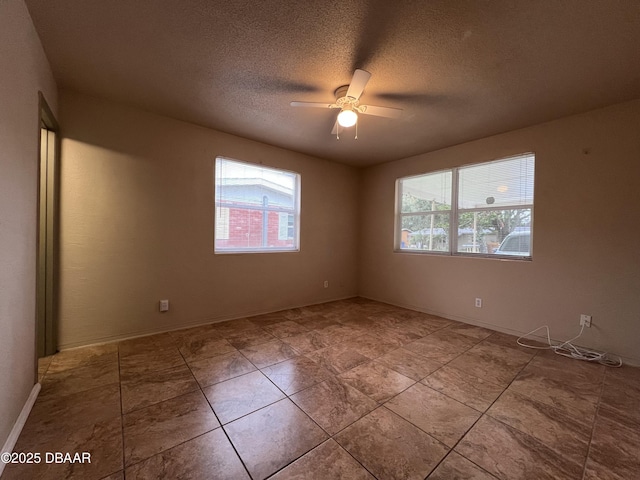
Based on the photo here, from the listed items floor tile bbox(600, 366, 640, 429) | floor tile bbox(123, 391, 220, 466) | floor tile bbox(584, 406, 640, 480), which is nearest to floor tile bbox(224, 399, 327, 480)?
floor tile bbox(123, 391, 220, 466)

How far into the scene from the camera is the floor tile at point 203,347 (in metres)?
2.42

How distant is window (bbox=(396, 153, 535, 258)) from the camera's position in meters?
3.07

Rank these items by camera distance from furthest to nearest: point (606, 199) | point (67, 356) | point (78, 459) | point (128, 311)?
1. point (128, 311)
2. point (606, 199)
3. point (67, 356)
4. point (78, 459)

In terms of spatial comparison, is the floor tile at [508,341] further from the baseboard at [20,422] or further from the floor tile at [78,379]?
the baseboard at [20,422]

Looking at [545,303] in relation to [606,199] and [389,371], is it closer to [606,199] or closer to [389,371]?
[606,199]

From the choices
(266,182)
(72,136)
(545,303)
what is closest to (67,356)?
(72,136)

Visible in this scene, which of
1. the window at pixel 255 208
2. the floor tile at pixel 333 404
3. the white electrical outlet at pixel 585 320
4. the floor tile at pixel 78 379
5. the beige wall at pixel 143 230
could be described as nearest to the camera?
the floor tile at pixel 333 404

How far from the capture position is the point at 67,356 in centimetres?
235

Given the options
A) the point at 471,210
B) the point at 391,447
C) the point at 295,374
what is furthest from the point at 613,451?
the point at 471,210

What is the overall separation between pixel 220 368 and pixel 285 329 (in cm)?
105

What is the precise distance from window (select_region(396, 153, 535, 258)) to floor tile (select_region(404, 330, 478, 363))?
121 centimetres

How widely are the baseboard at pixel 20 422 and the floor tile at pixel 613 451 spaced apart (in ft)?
A: 9.49

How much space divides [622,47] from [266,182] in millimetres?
3520

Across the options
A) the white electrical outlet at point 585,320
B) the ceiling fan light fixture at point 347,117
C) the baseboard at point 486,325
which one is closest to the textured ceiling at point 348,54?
the ceiling fan light fixture at point 347,117
